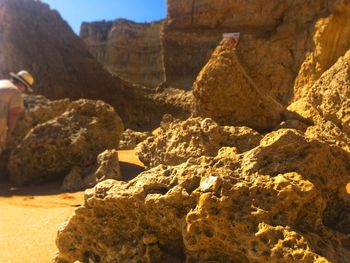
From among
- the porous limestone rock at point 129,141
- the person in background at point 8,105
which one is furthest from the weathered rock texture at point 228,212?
the porous limestone rock at point 129,141

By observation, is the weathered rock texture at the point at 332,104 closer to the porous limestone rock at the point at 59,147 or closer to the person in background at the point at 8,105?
the porous limestone rock at the point at 59,147

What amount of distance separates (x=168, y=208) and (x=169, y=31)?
10.7 m

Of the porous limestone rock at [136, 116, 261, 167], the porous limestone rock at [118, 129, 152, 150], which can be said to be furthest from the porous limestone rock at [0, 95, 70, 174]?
the porous limestone rock at [136, 116, 261, 167]

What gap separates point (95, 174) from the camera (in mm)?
4719

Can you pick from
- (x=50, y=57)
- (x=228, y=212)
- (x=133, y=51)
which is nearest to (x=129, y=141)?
(x=50, y=57)

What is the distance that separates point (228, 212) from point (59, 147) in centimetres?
381

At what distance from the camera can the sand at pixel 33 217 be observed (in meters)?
2.53

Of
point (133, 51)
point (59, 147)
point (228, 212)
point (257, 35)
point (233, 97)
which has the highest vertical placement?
point (133, 51)

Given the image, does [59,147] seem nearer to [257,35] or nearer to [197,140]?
[197,140]

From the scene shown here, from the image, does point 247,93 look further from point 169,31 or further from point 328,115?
point 169,31

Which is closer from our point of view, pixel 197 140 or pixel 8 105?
pixel 197 140

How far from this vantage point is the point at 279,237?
1679mm

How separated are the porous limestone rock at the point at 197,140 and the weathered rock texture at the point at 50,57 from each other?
7.99 meters

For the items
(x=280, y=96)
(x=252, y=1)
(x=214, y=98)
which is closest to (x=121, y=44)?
(x=252, y=1)
